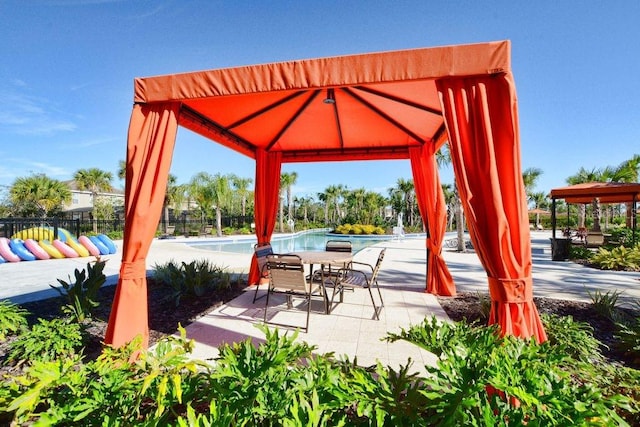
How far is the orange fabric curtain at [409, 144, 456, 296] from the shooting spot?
486 cm

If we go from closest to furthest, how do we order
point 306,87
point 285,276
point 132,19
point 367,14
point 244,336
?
1. point 306,87
2. point 244,336
3. point 285,276
4. point 367,14
5. point 132,19

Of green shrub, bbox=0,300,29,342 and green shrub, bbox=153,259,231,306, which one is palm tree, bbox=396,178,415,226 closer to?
green shrub, bbox=153,259,231,306

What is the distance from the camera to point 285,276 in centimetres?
365

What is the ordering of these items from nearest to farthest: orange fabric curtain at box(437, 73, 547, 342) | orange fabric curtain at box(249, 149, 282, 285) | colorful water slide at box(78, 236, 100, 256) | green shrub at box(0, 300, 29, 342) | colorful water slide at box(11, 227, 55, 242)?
orange fabric curtain at box(437, 73, 547, 342) < green shrub at box(0, 300, 29, 342) < orange fabric curtain at box(249, 149, 282, 285) < colorful water slide at box(78, 236, 100, 256) < colorful water slide at box(11, 227, 55, 242)

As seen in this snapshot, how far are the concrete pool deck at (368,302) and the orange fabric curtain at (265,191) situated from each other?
4.28 ft

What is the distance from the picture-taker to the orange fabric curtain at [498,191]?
2.13m

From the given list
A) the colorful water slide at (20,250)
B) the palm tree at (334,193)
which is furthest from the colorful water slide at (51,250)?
the palm tree at (334,193)

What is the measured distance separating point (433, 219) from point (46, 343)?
5111mm

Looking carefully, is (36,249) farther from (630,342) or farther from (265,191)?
(630,342)

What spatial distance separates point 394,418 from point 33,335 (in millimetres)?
3308

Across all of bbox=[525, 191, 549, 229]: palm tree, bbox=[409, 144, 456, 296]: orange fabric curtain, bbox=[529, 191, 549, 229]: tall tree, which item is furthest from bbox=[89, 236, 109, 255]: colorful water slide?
bbox=[529, 191, 549, 229]: tall tree

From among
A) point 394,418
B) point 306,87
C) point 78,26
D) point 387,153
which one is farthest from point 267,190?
point 394,418

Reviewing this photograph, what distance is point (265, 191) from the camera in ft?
19.1

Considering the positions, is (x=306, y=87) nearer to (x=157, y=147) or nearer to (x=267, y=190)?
(x=157, y=147)
